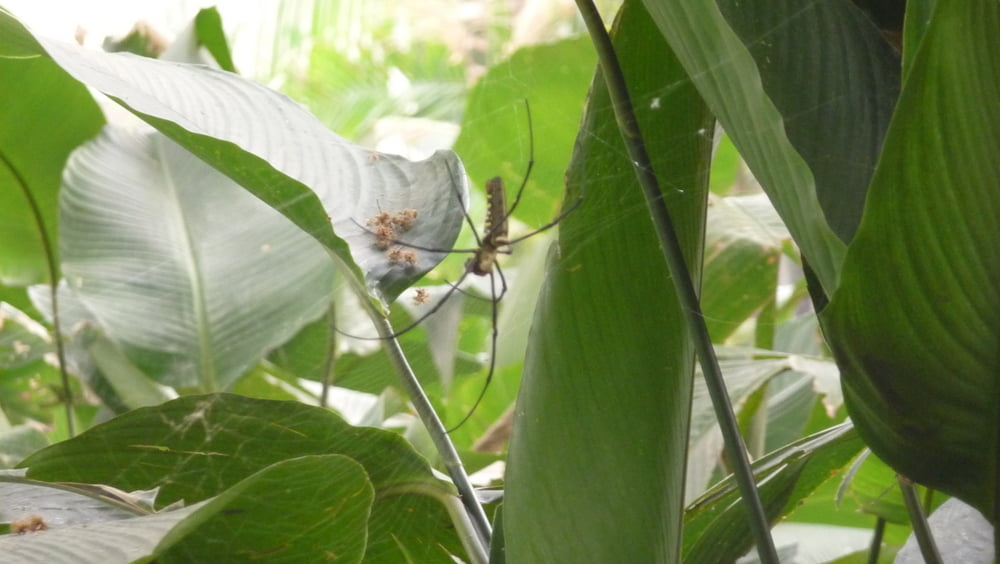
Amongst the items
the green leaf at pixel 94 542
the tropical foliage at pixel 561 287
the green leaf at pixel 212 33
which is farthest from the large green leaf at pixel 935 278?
the green leaf at pixel 212 33

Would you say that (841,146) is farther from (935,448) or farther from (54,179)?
(54,179)

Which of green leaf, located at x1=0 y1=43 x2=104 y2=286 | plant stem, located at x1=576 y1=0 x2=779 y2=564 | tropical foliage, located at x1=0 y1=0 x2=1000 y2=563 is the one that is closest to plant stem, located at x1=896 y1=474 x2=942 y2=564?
tropical foliage, located at x1=0 y1=0 x2=1000 y2=563

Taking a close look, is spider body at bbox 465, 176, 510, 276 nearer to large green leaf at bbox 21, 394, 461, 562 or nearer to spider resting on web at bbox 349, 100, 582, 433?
spider resting on web at bbox 349, 100, 582, 433

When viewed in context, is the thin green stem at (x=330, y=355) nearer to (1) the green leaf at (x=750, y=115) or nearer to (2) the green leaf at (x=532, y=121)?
(2) the green leaf at (x=532, y=121)

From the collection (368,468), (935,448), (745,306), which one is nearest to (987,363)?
(935,448)

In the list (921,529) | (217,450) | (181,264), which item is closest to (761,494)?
(921,529)

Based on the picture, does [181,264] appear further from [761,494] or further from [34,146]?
[761,494]

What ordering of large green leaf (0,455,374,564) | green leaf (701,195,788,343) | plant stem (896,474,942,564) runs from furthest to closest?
green leaf (701,195,788,343)
plant stem (896,474,942,564)
large green leaf (0,455,374,564)
